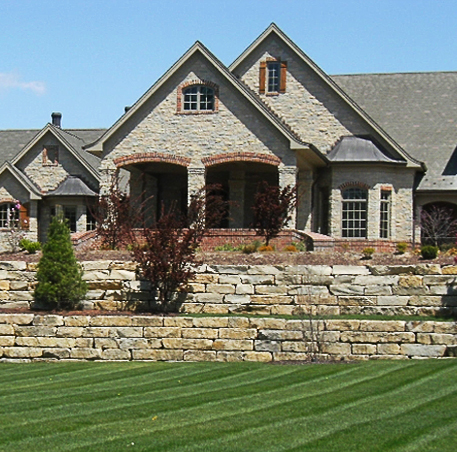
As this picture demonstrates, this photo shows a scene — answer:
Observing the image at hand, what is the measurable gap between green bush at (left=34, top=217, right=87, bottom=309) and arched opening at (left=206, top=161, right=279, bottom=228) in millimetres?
9051

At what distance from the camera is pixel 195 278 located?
2025 cm

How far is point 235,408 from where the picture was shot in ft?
37.9

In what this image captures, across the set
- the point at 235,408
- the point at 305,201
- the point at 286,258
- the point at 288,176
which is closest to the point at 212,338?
the point at 286,258

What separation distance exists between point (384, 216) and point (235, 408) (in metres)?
19.0

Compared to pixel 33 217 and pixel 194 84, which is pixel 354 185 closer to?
pixel 194 84

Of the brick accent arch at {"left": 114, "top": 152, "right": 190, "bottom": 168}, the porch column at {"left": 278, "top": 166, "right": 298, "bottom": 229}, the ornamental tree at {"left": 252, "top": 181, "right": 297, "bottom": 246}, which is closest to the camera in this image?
the ornamental tree at {"left": 252, "top": 181, "right": 297, "bottom": 246}

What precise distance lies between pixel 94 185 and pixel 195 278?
45.4 ft

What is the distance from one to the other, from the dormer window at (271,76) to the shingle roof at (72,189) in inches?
310

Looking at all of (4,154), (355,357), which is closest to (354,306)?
(355,357)

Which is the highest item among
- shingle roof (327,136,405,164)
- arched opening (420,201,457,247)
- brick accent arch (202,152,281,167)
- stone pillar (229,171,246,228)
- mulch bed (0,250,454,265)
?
shingle roof (327,136,405,164)

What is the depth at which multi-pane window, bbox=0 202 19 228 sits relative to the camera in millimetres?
32438

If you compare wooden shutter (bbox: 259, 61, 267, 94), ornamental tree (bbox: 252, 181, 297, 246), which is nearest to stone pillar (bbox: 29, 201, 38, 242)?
wooden shutter (bbox: 259, 61, 267, 94)

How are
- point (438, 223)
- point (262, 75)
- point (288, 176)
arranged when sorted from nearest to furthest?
point (288, 176) < point (438, 223) < point (262, 75)

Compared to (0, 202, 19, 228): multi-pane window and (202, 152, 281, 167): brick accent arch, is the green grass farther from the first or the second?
(0, 202, 19, 228): multi-pane window
